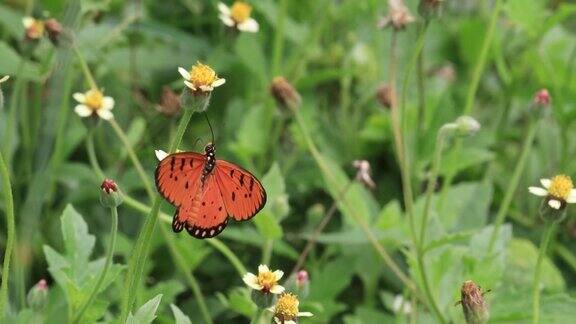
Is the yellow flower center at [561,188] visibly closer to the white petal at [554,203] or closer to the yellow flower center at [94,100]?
the white petal at [554,203]

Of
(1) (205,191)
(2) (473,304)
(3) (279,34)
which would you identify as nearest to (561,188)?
(2) (473,304)

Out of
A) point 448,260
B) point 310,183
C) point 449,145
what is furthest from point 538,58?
point 448,260

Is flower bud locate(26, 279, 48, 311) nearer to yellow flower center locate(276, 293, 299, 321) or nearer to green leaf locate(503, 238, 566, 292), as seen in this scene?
yellow flower center locate(276, 293, 299, 321)

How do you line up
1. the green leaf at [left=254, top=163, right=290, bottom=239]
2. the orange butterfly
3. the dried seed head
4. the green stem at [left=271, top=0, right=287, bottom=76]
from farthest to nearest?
the green stem at [left=271, top=0, right=287, bottom=76] → the dried seed head → the green leaf at [left=254, top=163, right=290, bottom=239] → the orange butterfly

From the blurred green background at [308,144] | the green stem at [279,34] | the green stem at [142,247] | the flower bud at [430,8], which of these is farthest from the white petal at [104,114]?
the green stem at [279,34]

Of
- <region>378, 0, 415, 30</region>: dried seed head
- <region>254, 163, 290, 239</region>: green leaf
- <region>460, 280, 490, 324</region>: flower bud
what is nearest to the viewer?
<region>460, 280, 490, 324</region>: flower bud

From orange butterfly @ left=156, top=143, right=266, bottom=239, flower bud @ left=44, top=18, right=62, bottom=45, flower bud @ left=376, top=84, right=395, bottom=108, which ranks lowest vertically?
orange butterfly @ left=156, top=143, right=266, bottom=239

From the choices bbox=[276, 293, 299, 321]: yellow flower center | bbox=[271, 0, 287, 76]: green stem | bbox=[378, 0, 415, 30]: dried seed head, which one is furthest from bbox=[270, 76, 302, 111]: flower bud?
bbox=[276, 293, 299, 321]: yellow flower center

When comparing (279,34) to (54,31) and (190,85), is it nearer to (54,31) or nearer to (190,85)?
(54,31)
